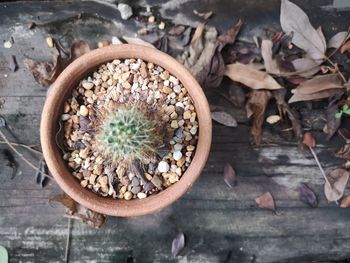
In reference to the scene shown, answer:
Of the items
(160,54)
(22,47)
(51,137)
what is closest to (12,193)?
(51,137)

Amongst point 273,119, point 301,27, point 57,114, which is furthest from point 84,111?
point 301,27

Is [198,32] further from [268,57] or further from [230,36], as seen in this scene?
[268,57]

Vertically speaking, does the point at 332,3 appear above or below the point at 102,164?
above

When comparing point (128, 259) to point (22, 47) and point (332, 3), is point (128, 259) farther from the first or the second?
point (332, 3)

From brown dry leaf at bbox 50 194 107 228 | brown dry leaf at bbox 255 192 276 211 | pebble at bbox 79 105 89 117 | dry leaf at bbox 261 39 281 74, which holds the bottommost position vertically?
brown dry leaf at bbox 50 194 107 228

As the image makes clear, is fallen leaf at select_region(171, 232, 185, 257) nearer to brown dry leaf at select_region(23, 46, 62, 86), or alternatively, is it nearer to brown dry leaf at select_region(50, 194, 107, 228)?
brown dry leaf at select_region(50, 194, 107, 228)

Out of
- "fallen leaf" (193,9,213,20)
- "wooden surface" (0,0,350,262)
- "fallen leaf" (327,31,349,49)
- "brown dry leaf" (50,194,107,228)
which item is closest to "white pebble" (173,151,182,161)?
"wooden surface" (0,0,350,262)
